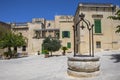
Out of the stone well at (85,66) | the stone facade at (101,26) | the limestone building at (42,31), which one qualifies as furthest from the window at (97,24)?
the stone well at (85,66)

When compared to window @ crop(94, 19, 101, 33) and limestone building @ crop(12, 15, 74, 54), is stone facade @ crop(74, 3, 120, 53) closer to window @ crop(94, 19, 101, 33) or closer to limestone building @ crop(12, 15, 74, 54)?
window @ crop(94, 19, 101, 33)

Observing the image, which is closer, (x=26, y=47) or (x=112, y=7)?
(x=112, y=7)

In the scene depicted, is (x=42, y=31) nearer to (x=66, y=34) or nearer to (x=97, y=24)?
(x=66, y=34)

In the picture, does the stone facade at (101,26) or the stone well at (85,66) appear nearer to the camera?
the stone well at (85,66)

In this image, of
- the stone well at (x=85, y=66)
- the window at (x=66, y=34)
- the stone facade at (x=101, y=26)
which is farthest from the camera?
the window at (x=66, y=34)

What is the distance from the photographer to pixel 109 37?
2750cm

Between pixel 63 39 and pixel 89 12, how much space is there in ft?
28.8

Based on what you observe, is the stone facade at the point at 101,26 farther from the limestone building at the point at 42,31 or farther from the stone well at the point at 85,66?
the stone well at the point at 85,66

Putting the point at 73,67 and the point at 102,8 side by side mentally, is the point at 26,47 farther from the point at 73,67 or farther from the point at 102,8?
the point at 73,67

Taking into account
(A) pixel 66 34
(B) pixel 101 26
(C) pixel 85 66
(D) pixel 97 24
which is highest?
(D) pixel 97 24

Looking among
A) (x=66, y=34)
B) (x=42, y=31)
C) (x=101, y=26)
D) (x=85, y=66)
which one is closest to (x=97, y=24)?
(x=101, y=26)

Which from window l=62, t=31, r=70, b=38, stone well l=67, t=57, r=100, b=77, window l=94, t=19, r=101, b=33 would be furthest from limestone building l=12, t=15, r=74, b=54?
stone well l=67, t=57, r=100, b=77

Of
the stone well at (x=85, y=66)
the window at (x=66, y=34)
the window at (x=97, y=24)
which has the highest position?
the window at (x=97, y=24)

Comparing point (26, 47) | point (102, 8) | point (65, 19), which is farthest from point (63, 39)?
point (102, 8)
